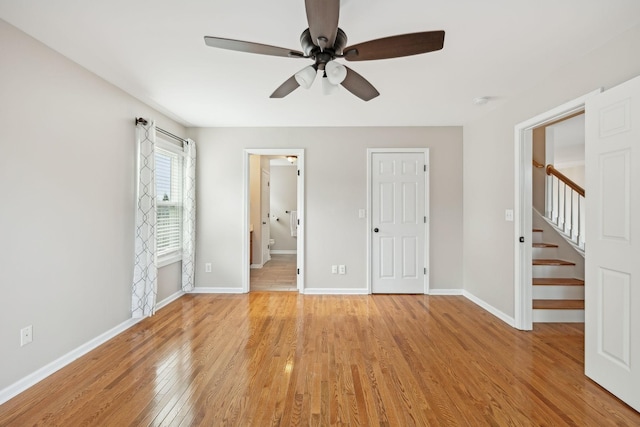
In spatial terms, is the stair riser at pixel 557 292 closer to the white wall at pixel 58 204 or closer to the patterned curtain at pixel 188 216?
the patterned curtain at pixel 188 216

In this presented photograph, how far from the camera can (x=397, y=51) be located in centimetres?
174

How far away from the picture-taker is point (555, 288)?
340 centimetres

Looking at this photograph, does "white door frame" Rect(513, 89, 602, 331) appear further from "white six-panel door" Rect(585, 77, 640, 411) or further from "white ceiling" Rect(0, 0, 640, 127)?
"white six-panel door" Rect(585, 77, 640, 411)

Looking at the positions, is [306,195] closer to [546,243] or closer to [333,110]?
[333,110]

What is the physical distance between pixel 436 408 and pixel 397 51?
2.20m

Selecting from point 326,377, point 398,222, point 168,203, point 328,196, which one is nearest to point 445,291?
point 398,222

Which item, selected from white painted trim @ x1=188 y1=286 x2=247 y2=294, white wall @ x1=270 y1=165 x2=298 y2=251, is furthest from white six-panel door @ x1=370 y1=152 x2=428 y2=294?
white wall @ x1=270 y1=165 x2=298 y2=251

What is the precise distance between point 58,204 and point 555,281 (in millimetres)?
5090

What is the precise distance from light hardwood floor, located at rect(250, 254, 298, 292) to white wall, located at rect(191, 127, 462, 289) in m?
0.50

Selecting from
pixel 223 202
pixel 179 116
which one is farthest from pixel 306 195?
pixel 179 116

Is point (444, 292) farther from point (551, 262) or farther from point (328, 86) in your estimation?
point (328, 86)

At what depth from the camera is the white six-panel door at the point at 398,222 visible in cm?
430

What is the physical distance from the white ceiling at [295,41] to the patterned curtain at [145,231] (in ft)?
1.65

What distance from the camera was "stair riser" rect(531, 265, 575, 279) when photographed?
11.8 feet
